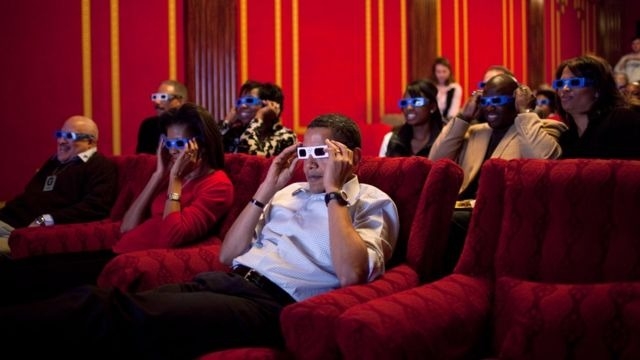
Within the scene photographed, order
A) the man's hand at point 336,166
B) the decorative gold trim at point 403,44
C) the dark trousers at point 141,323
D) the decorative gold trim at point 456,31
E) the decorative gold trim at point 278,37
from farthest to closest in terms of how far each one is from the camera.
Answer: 1. the decorative gold trim at point 456,31
2. the decorative gold trim at point 403,44
3. the decorative gold trim at point 278,37
4. the man's hand at point 336,166
5. the dark trousers at point 141,323

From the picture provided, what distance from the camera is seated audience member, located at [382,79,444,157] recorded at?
3512 millimetres

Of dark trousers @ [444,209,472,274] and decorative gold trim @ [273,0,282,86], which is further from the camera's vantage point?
decorative gold trim @ [273,0,282,86]

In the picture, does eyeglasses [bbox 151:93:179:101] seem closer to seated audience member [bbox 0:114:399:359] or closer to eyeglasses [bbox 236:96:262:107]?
eyeglasses [bbox 236:96:262:107]

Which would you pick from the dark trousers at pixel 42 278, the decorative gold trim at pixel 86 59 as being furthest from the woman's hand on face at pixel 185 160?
the decorative gold trim at pixel 86 59

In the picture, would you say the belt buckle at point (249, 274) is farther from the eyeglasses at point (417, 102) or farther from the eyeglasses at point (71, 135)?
the eyeglasses at point (71, 135)

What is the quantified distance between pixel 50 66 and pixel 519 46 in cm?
575

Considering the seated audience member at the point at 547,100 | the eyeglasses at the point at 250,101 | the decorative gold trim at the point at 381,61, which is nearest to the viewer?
the eyeglasses at the point at 250,101

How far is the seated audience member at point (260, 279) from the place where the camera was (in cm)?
153

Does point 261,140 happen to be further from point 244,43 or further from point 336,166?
point 336,166

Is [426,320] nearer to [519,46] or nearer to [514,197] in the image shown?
[514,197]

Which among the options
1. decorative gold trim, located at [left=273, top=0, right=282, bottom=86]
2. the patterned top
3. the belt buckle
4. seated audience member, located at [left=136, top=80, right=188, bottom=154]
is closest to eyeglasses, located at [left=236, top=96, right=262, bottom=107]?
the patterned top

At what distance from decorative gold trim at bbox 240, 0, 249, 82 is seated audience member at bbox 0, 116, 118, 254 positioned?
1.72 meters

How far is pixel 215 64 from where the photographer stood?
4836 millimetres

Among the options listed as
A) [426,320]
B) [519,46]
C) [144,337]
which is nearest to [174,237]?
[144,337]
